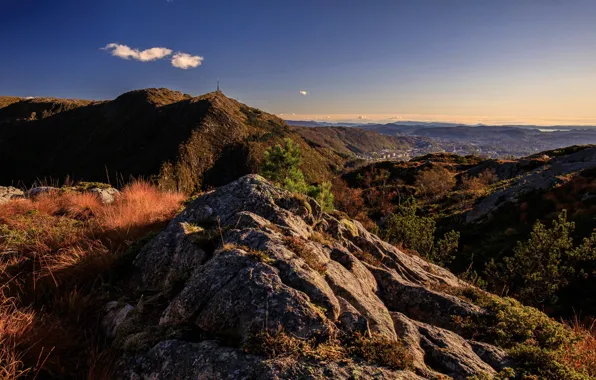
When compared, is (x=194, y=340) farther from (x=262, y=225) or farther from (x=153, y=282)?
(x=262, y=225)

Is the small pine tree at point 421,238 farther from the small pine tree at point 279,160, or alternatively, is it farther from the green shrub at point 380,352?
the green shrub at point 380,352

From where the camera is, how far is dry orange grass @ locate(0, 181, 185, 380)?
328 centimetres

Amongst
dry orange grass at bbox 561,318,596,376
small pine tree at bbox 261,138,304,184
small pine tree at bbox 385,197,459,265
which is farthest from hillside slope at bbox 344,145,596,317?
small pine tree at bbox 261,138,304,184

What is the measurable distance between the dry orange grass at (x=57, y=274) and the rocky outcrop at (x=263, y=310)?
1.70 feet

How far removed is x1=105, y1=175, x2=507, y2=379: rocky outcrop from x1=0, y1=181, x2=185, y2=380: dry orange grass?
0.52 meters

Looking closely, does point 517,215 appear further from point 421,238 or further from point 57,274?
point 57,274

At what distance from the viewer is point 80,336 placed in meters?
3.84

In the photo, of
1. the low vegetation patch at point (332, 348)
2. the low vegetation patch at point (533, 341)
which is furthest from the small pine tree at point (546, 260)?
the low vegetation patch at point (332, 348)

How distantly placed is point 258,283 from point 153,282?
8.65 feet

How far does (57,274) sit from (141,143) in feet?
543

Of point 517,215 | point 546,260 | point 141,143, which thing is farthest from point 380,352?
point 141,143

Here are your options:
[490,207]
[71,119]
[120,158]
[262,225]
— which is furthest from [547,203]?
[71,119]

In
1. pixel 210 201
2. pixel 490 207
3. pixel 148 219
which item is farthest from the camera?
pixel 490 207

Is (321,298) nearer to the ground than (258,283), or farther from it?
nearer to the ground
